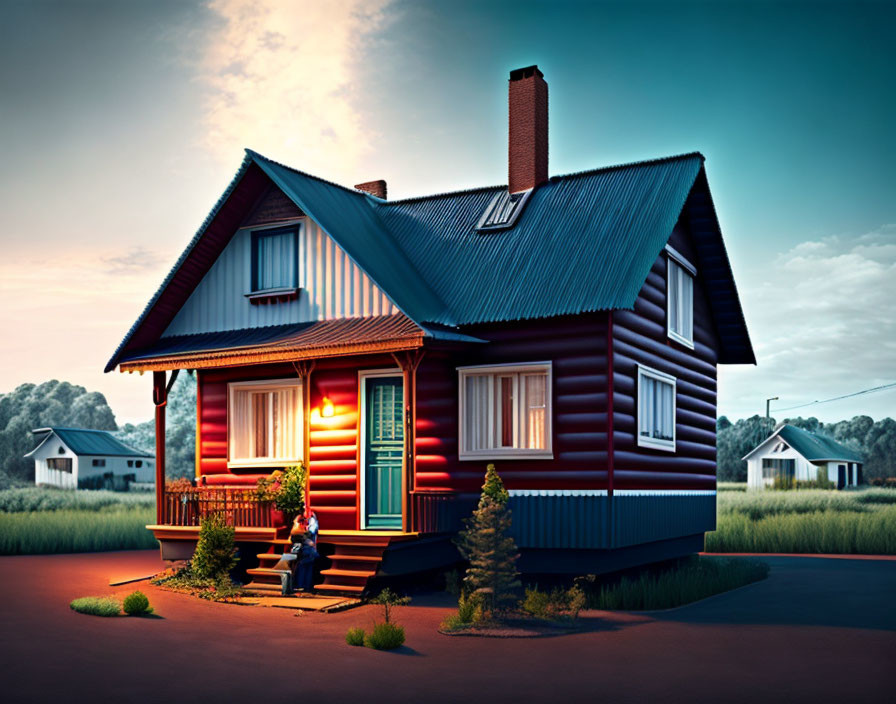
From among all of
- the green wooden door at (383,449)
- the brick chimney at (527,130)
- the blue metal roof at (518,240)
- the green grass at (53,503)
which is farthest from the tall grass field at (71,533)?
the brick chimney at (527,130)

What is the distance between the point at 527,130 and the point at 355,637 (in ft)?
41.7

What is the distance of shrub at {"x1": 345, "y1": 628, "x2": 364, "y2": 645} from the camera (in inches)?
539

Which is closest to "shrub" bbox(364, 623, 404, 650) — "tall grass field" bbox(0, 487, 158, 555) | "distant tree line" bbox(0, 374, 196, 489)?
"tall grass field" bbox(0, 487, 158, 555)

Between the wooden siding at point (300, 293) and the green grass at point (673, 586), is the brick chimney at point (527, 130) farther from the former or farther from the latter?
the green grass at point (673, 586)

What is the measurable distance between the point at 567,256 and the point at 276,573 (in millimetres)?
7846

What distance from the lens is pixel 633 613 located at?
54.7 feet

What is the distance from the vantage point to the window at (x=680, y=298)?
21.8 metres

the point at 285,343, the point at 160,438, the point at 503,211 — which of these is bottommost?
the point at 160,438

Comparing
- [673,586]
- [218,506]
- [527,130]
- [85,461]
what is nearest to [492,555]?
[673,586]

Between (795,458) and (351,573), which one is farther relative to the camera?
(795,458)

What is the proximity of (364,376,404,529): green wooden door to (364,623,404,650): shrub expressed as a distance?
589cm

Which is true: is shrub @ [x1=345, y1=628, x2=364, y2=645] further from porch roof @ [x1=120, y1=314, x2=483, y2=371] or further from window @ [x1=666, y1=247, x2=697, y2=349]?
window @ [x1=666, y1=247, x2=697, y2=349]

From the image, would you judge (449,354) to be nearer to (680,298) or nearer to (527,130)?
(527,130)

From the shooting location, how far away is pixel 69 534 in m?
27.4
